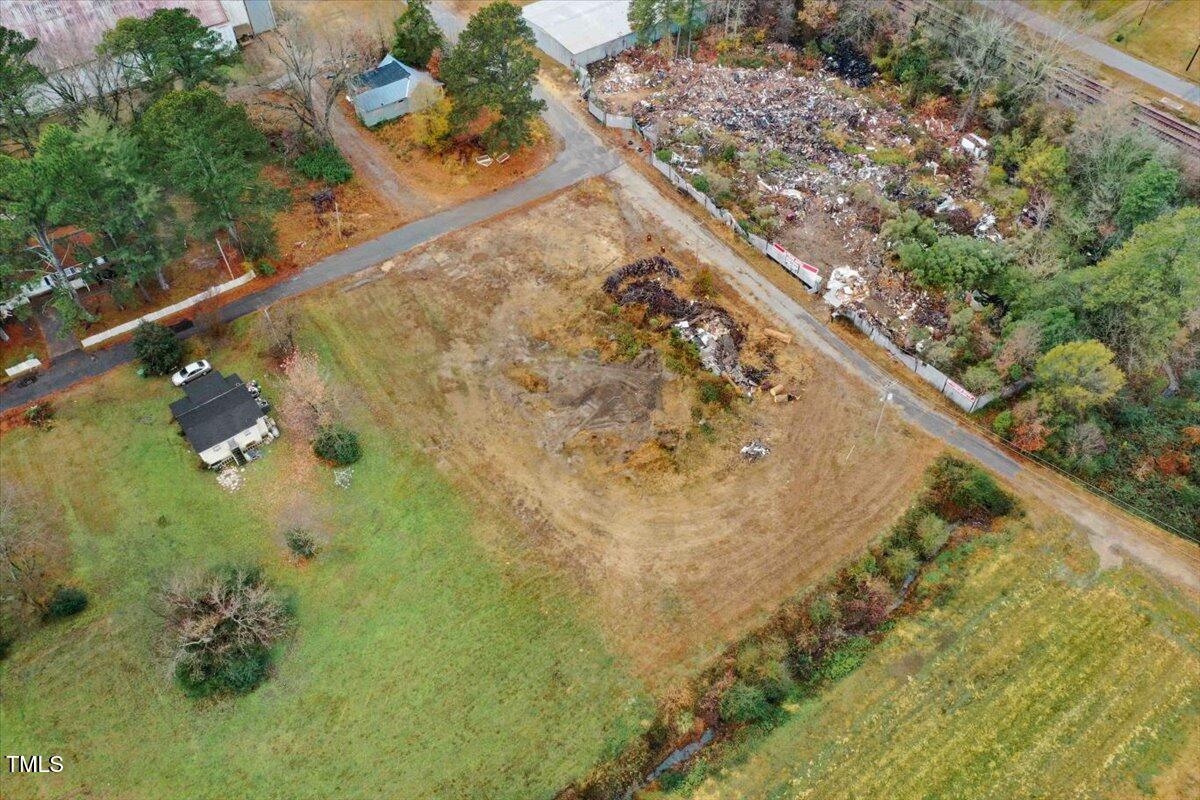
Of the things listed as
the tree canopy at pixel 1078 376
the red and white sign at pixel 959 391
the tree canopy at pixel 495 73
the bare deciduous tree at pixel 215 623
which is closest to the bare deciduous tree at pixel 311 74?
the tree canopy at pixel 495 73

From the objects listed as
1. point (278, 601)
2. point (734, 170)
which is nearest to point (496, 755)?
point (278, 601)

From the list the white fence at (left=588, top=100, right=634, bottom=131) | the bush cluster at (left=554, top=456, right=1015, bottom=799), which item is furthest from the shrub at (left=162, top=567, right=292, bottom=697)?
the white fence at (left=588, top=100, right=634, bottom=131)

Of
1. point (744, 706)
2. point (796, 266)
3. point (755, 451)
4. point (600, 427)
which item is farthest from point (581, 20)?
point (744, 706)

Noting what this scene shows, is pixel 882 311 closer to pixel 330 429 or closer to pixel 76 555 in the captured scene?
pixel 330 429

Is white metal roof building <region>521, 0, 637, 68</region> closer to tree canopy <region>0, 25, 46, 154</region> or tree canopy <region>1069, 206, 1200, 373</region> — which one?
tree canopy <region>0, 25, 46, 154</region>

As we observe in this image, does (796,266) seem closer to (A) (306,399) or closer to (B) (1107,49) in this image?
(A) (306,399)
